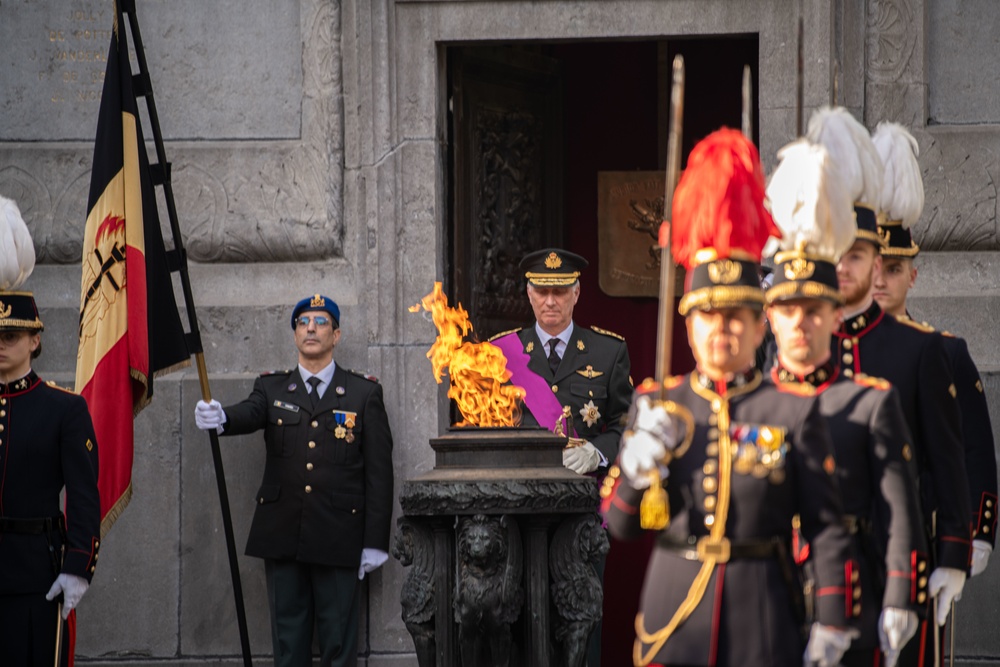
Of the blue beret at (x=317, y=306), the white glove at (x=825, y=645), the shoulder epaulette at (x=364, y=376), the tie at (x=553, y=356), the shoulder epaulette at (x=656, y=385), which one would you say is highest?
the blue beret at (x=317, y=306)

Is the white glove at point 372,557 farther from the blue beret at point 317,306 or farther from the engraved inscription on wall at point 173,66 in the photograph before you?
the engraved inscription on wall at point 173,66

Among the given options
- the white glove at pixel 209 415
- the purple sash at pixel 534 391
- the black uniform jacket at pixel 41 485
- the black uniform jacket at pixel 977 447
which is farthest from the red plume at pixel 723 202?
the white glove at pixel 209 415

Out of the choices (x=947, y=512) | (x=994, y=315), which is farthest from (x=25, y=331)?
(x=994, y=315)

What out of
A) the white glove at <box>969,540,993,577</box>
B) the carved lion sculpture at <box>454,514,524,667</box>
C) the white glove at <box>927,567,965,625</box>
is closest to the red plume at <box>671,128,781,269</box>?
the white glove at <box>927,567,965,625</box>

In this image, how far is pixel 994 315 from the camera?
846 centimetres

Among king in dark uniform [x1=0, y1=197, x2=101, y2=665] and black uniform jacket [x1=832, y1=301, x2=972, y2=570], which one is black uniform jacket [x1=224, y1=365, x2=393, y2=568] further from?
black uniform jacket [x1=832, y1=301, x2=972, y2=570]

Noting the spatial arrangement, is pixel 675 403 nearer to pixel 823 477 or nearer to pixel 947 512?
pixel 823 477

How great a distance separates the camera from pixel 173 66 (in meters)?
9.00

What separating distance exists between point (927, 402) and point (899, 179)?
0.97 m

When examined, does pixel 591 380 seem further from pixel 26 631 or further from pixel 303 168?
pixel 26 631

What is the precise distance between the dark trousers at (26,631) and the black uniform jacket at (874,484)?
10.0ft

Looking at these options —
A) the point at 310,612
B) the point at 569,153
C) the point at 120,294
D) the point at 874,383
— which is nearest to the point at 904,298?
the point at 874,383

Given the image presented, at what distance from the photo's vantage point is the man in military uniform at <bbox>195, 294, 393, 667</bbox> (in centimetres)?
827

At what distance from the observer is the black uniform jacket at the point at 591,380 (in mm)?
8117
